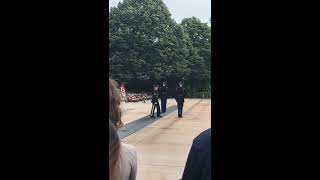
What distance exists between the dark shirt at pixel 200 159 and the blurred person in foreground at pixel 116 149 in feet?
0.83

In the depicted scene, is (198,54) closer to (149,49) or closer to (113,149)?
(149,49)

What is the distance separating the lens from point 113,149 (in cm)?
161

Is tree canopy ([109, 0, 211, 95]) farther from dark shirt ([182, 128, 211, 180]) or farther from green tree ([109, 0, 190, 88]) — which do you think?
dark shirt ([182, 128, 211, 180])

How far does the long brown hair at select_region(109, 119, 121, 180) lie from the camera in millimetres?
1586

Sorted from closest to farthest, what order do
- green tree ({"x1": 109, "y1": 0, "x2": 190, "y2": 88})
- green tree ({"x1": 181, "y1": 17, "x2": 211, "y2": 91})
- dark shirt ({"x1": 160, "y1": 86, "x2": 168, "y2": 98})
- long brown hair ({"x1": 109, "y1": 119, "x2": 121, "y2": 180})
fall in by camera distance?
1. long brown hair ({"x1": 109, "y1": 119, "x2": 121, "y2": 180})
2. dark shirt ({"x1": 160, "y1": 86, "x2": 168, "y2": 98})
3. green tree ({"x1": 109, "y1": 0, "x2": 190, "y2": 88})
4. green tree ({"x1": 181, "y1": 17, "x2": 211, "y2": 91})

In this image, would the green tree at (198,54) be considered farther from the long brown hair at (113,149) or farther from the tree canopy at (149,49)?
the long brown hair at (113,149)

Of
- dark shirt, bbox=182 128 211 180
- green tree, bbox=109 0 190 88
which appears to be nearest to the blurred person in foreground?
dark shirt, bbox=182 128 211 180

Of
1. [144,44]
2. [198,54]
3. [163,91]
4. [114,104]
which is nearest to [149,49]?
[144,44]

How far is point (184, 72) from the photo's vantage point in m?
42.7

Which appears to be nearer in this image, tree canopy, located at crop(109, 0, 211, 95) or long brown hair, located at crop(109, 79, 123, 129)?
long brown hair, located at crop(109, 79, 123, 129)

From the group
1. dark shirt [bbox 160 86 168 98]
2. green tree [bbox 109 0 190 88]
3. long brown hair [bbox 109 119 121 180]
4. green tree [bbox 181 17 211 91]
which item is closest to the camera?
long brown hair [bbox 109 119 121 180]
